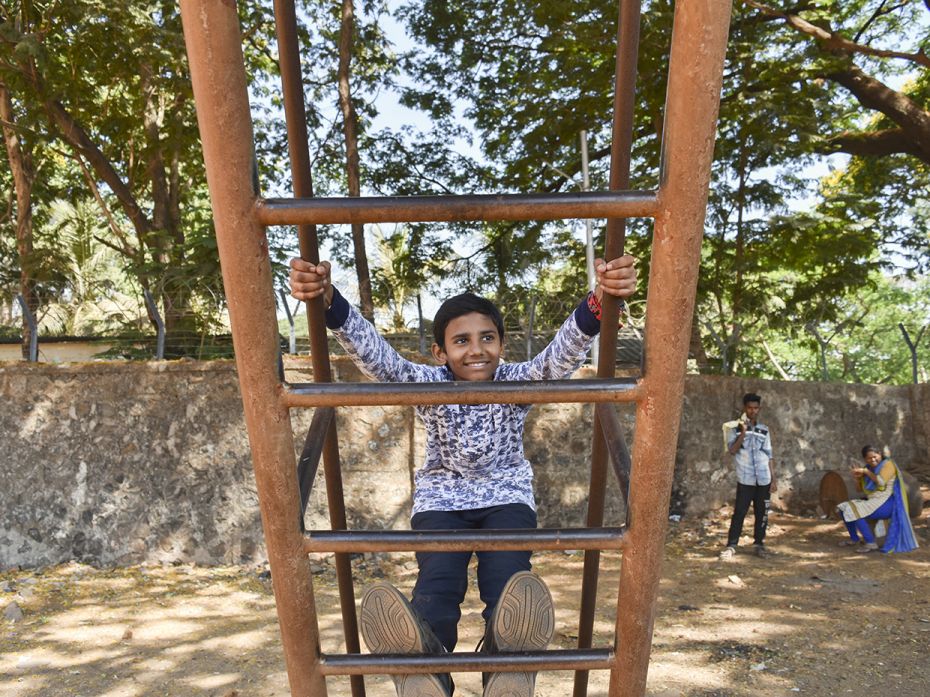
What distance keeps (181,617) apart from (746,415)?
4.61m

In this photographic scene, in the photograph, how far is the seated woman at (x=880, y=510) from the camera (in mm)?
6664

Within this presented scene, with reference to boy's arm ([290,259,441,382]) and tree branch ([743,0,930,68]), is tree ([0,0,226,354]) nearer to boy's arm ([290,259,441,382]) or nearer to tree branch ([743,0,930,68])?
boy's arm ([290,259,441,382])

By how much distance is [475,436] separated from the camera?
222 cm

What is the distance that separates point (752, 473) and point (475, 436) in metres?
5.12

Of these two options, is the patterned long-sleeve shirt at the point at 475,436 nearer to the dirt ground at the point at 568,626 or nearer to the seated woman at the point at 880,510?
the dirt ground at the point at 568,626

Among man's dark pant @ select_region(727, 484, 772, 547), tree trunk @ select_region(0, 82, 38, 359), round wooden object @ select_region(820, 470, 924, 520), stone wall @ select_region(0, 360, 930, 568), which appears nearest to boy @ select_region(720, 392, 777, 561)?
man's dark pant @ select_region(727, 484, 772, 547)

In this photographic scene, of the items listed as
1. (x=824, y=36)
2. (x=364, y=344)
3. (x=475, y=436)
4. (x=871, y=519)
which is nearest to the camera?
(x=364, y=344)

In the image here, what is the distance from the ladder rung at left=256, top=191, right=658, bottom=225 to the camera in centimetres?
118

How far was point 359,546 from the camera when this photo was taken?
1363 millimetres

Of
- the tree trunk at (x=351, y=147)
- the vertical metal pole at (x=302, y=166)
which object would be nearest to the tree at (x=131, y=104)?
the tree trunk at (x=351, y=147)

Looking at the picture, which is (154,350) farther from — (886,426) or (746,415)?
(886,426)

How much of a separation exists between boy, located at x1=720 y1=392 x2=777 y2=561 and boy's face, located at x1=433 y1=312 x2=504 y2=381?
16.4ft

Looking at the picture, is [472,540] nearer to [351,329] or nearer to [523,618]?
[523,618]

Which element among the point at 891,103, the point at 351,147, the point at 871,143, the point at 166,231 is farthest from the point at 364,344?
the point at 871,143
